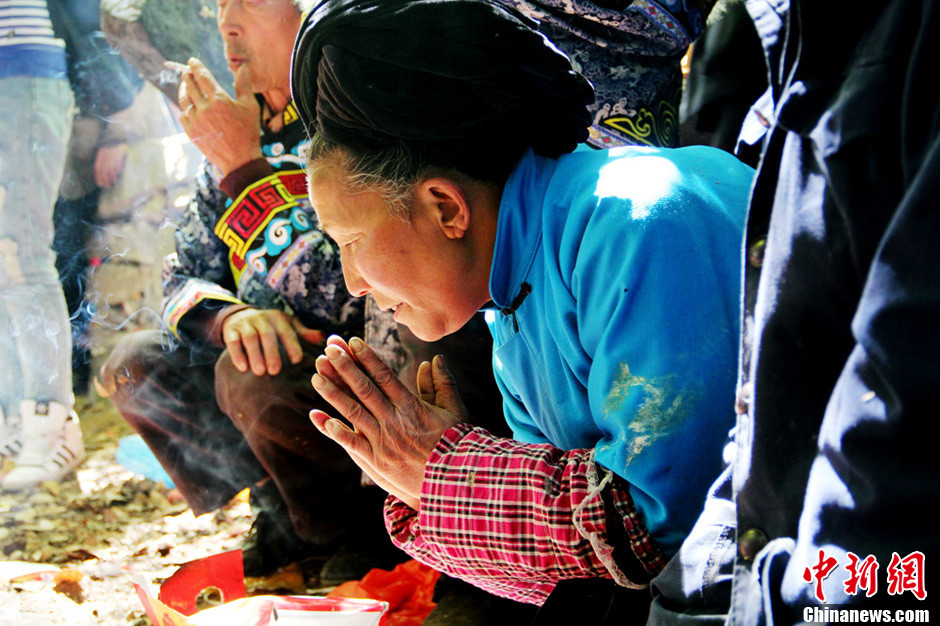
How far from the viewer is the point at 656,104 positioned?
2518 mm

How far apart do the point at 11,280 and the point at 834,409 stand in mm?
3029

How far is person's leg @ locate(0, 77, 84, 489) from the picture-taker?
2.93 metres

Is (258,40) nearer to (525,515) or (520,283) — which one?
(520,283)

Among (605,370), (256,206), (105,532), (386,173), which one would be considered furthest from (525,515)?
(105,532)

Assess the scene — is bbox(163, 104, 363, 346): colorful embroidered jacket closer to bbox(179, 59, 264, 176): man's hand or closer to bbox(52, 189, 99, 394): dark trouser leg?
bbox(179, 59, 264, 176): man's hand

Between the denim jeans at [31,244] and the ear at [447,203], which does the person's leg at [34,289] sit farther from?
the ear at [447,203]

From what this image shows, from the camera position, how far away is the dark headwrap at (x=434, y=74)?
5.05 ft

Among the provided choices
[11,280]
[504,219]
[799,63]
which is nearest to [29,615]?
[11,280]

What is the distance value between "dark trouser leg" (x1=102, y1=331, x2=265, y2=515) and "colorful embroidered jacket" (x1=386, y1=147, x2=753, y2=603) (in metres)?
1.67

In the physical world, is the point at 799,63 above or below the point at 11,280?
above

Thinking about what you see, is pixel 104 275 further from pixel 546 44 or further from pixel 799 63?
pixel 799 63

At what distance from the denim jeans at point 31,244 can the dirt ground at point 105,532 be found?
21cm

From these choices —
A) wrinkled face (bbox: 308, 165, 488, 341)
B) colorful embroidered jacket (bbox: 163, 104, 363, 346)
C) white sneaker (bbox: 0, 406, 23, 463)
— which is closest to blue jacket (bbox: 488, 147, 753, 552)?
wrinkled face (bbox: 308, 165, 488, 341)

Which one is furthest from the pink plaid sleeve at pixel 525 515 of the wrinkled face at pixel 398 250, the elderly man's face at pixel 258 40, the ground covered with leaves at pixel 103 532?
the elderly man's face at pixel 258 40
